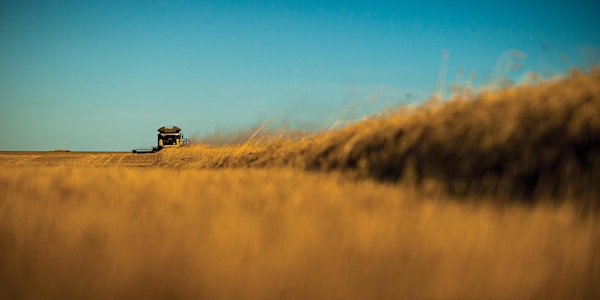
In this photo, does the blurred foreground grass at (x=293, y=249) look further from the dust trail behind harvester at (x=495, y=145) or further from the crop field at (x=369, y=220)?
the dust trail behind harvester at (x=495, y=145)

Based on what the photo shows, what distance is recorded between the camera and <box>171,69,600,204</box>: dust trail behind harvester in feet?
8.96

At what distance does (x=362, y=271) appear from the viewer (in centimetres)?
131

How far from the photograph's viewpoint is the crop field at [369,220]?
1244 mm

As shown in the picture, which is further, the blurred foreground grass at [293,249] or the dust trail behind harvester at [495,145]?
the dust trail behind harvester at [495,145]

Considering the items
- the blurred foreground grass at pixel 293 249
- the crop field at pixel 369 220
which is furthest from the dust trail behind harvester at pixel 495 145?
the blurred foreground grass at pixel 293 249

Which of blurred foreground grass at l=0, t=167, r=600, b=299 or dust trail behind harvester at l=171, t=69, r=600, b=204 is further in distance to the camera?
dust trail behind harvester at l=171, t=69, r=600, b=204

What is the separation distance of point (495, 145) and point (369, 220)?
156 centimetres

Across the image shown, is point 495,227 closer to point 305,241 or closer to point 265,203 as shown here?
point 305,241

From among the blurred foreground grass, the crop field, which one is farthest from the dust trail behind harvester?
the blurred foreground grass

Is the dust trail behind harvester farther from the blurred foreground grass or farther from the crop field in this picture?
the blurred foreground grass

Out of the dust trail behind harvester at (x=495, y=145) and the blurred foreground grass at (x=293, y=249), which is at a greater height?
the dust trail behind harvester at (x=495, y=145)

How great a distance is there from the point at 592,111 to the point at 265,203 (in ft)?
6.69

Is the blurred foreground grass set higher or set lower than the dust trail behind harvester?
lower

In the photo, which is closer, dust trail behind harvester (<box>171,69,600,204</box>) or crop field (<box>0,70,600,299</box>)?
crop field (<box>0,70,600,299</box>)
